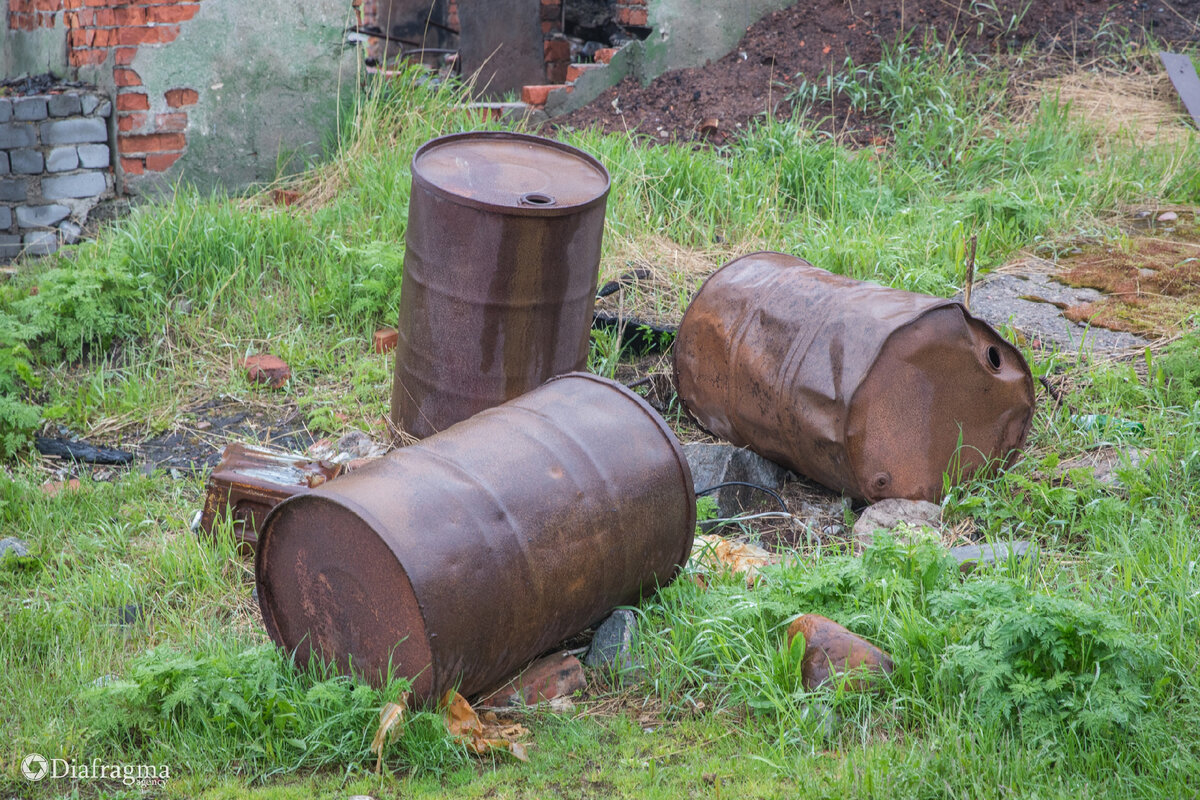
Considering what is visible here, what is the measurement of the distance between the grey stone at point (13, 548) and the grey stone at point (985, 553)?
2985 mm

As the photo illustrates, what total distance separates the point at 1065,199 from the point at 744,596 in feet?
13.7

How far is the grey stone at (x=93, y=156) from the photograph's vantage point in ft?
19.1

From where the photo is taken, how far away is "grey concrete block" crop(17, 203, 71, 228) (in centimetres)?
584

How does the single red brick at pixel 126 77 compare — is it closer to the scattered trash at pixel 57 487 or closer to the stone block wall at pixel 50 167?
the stone block wall at pixel 50 167

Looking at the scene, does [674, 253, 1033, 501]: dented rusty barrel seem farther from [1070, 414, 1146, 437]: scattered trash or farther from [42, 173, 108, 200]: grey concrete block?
[42, 173, 108, 200]: grey concrete block

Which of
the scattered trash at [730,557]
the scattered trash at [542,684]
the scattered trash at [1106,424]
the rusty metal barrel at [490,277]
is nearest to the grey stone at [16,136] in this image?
the rusty metal barrel at [490,277]

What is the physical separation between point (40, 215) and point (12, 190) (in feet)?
0.64

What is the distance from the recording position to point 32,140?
18.8 feet

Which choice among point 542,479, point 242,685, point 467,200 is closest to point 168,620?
point 242,685

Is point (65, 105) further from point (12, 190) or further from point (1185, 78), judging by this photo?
point (1185, 78)

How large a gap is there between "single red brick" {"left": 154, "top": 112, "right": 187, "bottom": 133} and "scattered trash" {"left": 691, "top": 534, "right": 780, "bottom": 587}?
439 cm

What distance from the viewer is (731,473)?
3.60 metres

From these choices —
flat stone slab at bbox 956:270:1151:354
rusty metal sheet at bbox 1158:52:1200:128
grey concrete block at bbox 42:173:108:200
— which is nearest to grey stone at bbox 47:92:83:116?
grey concrete block at bbox 42:173:108:200

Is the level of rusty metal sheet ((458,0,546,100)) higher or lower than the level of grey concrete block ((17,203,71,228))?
higher
